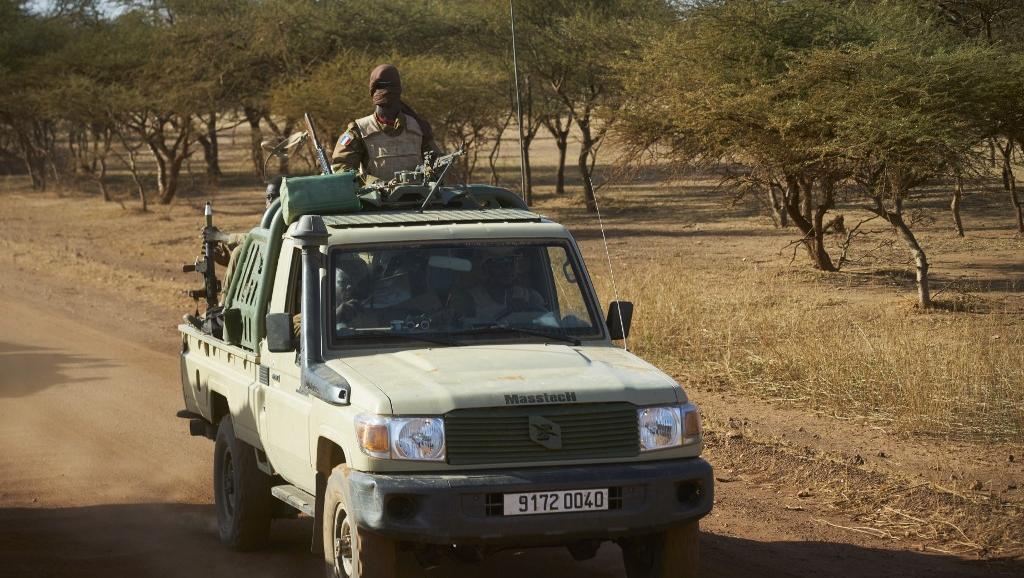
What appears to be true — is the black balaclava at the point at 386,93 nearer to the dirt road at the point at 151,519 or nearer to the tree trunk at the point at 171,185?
the dirt road at the point at 151,519

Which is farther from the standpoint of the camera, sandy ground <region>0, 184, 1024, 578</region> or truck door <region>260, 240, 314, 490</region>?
sandy ground <region>0, 184, 1024, 578</region>

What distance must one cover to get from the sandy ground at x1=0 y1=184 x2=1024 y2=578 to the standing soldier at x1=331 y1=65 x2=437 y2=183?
7.21ft

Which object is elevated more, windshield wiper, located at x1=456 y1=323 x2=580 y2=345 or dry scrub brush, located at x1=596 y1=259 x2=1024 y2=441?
windshield wiper, located at x1=456 y1=323 x2=580 y2=345

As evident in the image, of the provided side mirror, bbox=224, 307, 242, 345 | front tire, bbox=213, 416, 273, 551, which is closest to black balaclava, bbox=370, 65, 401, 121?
side mirror, bbox=224, 307, 242, 345

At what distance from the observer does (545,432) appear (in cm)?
497

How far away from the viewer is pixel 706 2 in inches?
746

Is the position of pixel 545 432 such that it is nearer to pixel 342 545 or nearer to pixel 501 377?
pixel 501 377

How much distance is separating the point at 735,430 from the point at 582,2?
956 inches

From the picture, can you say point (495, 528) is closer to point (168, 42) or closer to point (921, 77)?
point (921, 77)

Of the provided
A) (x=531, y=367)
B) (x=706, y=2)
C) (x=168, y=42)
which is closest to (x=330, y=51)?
(x=168, y=42)

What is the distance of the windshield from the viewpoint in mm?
5777

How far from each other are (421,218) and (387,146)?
2568 millimetres

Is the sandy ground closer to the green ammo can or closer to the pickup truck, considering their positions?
the pickup truck

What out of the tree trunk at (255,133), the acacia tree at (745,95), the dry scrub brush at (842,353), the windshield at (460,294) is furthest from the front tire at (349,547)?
the tree trunk at (255,133)
